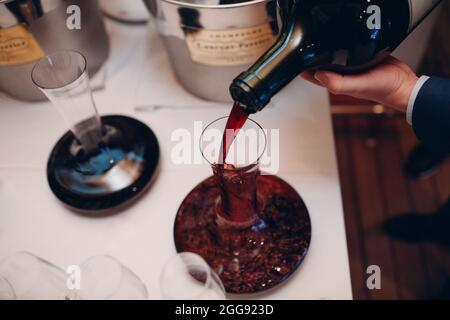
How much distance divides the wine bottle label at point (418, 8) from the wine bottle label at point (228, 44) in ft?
0.53

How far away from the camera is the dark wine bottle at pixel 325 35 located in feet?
1.28

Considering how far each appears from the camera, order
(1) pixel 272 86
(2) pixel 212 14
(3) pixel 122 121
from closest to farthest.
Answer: (1) pixel 272 86 → (2) pixel 212 14 → (3) pixel 122 121

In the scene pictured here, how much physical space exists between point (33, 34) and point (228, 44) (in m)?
0.25

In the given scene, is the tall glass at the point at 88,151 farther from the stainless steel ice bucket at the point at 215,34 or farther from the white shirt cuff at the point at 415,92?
the white shirt cuff at the point at 415,92

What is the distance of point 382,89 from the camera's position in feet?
1.62

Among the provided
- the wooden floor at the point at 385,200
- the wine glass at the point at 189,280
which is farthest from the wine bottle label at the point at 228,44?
the wooden floor at the point at 385,200

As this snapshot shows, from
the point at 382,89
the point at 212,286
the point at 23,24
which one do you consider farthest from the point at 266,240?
the point at 23,24

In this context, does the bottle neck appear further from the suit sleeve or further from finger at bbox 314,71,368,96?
the suit sleeve

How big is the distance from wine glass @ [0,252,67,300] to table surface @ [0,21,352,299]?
0.05 m

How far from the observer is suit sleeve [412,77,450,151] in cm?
48

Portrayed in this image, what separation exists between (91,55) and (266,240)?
402 millimetres
